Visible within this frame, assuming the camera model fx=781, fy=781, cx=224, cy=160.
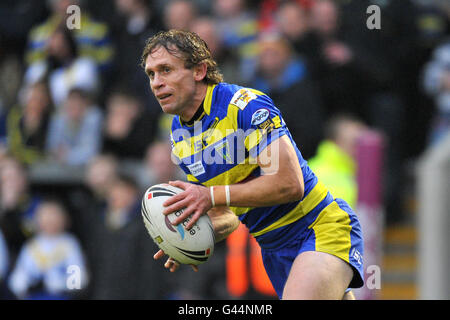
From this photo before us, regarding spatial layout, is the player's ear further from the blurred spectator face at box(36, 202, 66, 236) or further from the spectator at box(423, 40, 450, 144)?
the spectator at box(423, 40, 450, 144)

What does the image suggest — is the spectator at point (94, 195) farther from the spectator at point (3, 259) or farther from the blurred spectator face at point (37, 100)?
the blurred spectator face at point (37, 100)

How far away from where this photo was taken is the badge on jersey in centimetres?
476

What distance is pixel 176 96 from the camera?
485 cm

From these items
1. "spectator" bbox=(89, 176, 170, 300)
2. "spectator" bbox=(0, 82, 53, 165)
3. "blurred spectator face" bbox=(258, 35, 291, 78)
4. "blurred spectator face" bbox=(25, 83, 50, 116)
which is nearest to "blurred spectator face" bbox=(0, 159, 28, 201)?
"spectator" bbox=(0, 82, 53, 165)

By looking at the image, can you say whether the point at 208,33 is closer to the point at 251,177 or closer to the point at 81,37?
the point at 81,37

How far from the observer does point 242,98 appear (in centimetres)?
480

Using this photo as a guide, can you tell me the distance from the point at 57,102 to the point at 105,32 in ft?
3.62

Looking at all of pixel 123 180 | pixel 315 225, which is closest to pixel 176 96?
pixel 315 225

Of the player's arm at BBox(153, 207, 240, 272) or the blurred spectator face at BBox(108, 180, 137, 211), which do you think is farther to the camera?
the blurred spectator face at BBox(108, 180, 137, 211)

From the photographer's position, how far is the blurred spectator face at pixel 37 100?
32.6 feet

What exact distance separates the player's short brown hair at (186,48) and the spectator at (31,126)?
517cm

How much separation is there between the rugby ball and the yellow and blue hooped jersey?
28cm

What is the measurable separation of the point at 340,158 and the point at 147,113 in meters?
2.43
